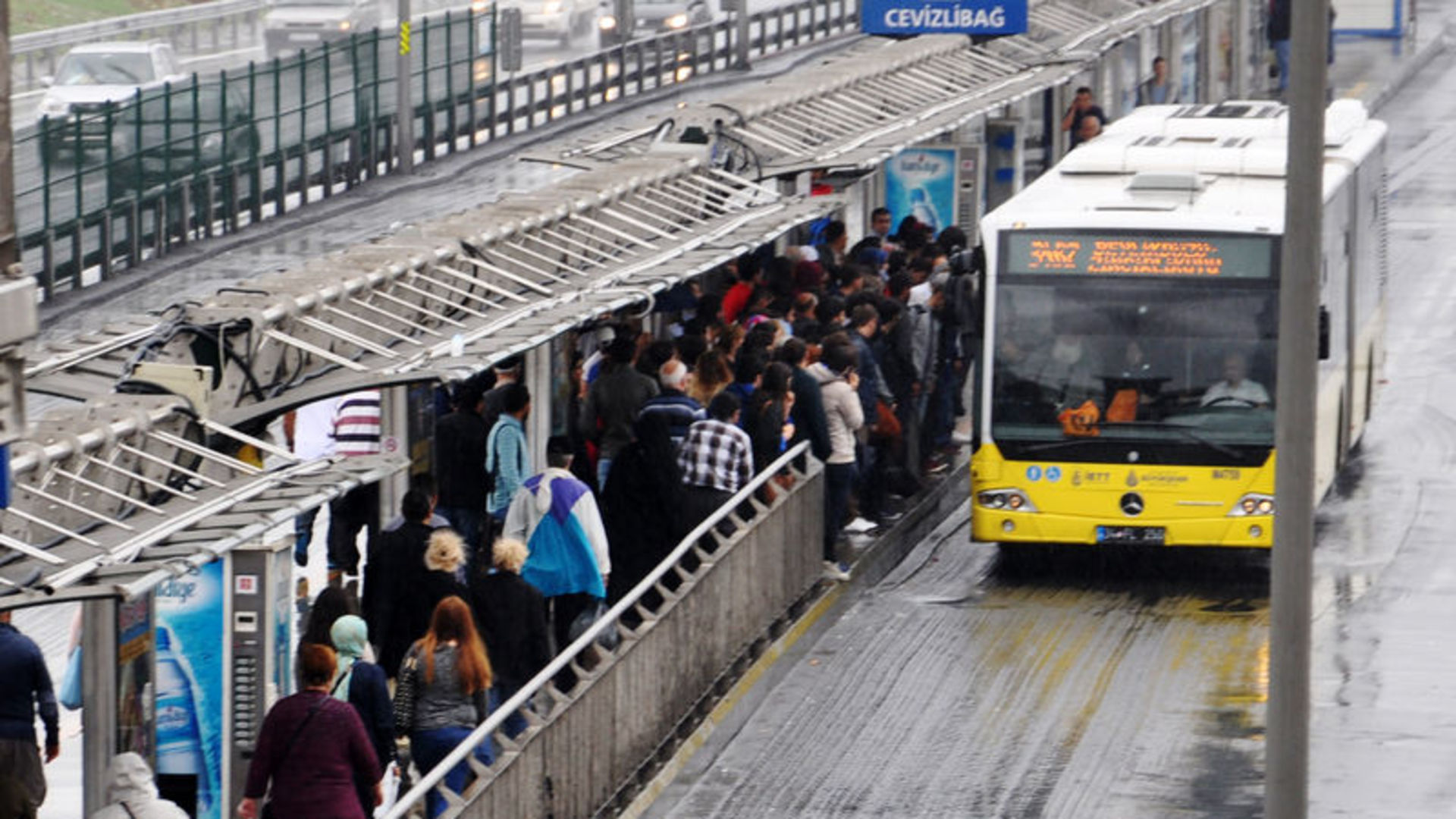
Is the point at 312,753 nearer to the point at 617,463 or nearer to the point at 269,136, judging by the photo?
the point at 617,463

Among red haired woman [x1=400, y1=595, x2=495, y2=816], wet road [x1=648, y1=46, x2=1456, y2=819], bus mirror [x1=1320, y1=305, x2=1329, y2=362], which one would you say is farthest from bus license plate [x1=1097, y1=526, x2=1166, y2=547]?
red haired woman [x1=400, y1=595, x2=495, y2=816]

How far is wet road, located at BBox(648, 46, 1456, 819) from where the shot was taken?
1483 centimetres

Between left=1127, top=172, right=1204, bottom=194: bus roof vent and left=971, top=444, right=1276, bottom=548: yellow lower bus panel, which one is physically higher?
left=1127, top=172, right=1204, bottom=194: bus roof vent

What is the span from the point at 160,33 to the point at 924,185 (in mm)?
34362

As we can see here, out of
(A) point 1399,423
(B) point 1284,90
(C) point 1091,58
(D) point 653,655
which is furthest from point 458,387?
(B) point 1284,90

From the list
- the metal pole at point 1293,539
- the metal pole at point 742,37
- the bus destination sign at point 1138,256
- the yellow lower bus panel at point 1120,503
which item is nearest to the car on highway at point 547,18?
the metal pole at point 742,37

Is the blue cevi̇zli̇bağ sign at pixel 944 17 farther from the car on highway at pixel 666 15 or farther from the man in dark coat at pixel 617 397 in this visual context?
the car on highway at pixel 666 15

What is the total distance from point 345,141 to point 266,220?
10.3ft

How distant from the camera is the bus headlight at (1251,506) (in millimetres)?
18938

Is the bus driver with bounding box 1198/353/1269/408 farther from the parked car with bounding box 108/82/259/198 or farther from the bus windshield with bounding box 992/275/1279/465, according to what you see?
the parked car with bounding box 108/82/259/198

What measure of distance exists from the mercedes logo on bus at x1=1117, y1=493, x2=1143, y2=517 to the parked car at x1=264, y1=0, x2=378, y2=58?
135 ft

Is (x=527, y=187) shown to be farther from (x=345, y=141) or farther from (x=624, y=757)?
(x=624, y=757)

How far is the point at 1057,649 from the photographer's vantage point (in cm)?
1781

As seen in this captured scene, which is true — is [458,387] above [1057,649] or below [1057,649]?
above
